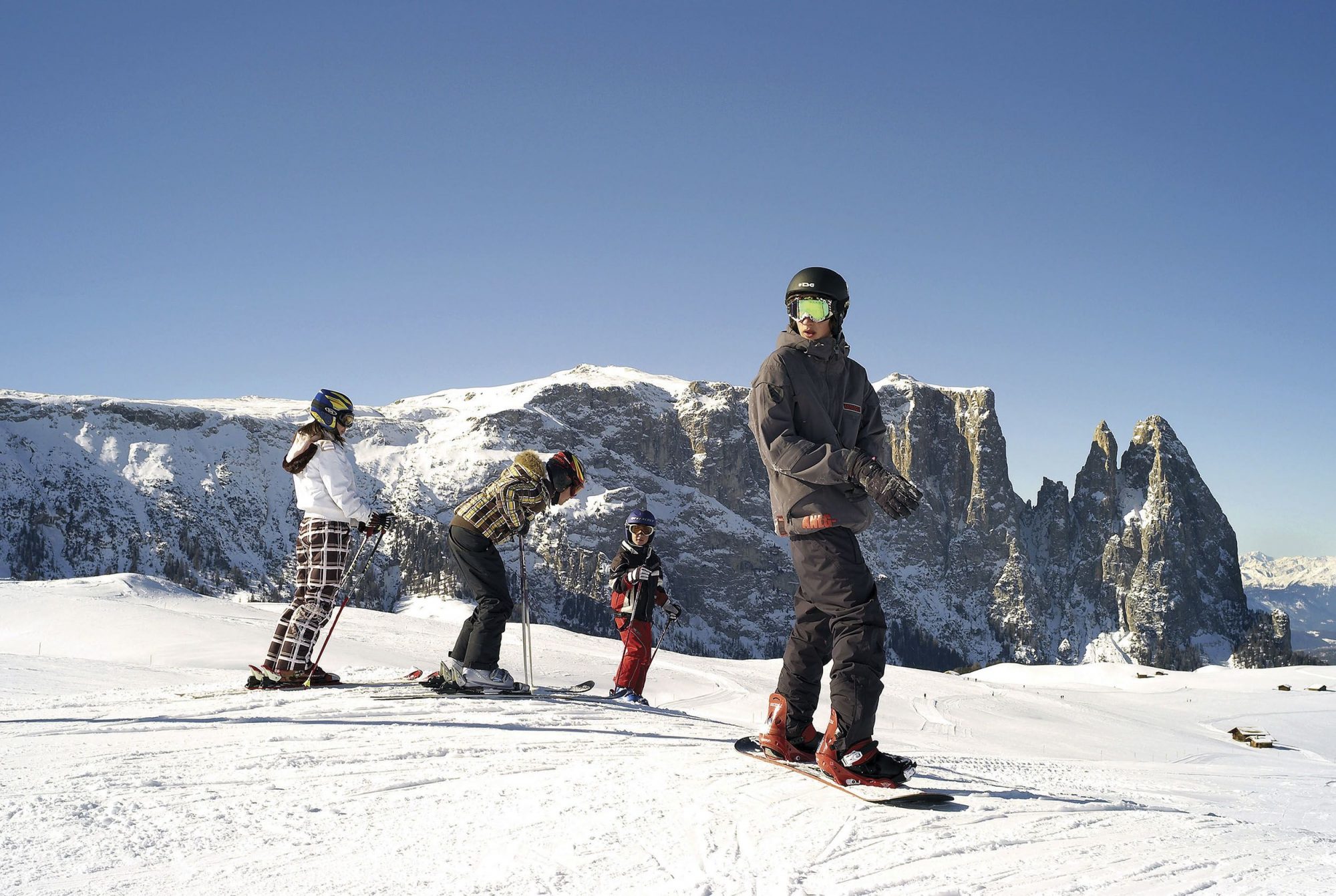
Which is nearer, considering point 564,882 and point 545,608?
point 564,882

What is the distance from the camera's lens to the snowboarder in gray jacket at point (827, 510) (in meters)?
3.80

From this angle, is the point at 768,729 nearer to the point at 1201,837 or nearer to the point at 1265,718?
the point at 1201,837

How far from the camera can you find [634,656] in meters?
8.84

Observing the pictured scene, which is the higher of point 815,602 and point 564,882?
point 815,602

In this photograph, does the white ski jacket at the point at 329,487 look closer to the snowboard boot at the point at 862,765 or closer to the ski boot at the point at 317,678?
the ski boot at the point at 317,678

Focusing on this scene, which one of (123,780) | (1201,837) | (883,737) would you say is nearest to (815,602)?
(1201,837)

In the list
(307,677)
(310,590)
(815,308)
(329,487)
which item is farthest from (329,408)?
(815,308)

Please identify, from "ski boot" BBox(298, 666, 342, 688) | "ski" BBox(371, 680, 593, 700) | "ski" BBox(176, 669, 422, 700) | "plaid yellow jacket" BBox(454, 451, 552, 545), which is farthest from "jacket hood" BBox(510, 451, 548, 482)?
"ski boot" BBox(298, 666, 342, 688)

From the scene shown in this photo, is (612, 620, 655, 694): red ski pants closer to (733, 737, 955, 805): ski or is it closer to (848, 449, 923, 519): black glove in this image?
(733, 737, 955, 805): ski

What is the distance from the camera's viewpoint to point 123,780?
3363 mm

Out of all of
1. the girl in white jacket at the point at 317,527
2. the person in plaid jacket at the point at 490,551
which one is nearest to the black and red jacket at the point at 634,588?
the person in plaid jacket at the point at 490,551

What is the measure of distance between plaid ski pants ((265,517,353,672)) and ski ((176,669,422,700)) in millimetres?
172

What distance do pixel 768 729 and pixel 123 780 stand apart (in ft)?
9.57

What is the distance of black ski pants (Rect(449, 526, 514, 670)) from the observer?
6609mm
